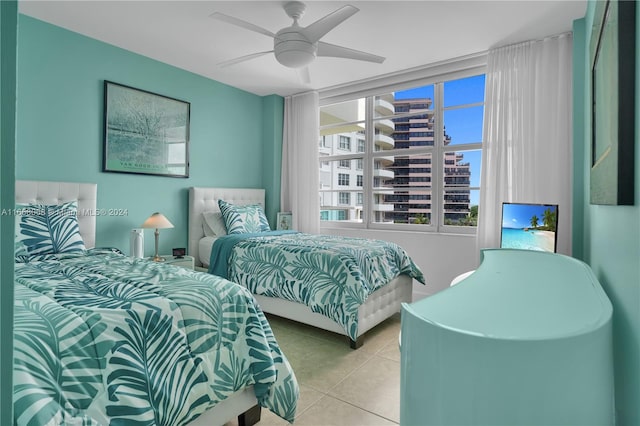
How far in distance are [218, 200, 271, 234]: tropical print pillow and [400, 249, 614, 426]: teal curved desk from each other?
3544 millimetres

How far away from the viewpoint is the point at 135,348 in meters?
1.28

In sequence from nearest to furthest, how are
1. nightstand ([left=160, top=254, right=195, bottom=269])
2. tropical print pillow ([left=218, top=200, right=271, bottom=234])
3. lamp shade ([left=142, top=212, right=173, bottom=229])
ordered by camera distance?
lamp shade ([left=142, top=212, right=173, bottom=229]) → nightstand ([left=160, top=254, right=195, bottom=269]) → tropical print pillow ([left=218, top=200, right=271, bottom=234])

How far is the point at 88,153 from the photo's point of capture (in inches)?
132

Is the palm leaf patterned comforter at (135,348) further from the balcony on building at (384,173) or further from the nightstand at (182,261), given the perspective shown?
the balcony on building at (384,173)

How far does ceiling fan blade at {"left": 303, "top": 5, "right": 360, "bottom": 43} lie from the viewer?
2322 mm

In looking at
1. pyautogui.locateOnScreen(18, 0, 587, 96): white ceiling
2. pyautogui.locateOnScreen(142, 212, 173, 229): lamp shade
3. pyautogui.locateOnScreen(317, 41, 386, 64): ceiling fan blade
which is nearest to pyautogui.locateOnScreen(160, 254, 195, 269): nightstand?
pyautogui.locateOnScreen(142, 212, 173, 229): lamp shade

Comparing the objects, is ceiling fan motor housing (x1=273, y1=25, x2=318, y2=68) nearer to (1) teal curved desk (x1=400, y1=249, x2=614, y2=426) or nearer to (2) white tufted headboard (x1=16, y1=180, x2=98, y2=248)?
(2) white tufted headboard (x1=16, y1=180, x2=98, y2=248)

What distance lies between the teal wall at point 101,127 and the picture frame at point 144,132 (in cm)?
8

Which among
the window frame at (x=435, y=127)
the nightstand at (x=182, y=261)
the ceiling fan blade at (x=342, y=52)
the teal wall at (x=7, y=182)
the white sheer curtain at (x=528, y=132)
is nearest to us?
the teal wall at (x=7, y=182)

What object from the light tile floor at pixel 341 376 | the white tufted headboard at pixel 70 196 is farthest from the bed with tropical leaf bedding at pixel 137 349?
the white tufted headboard at pixel 70 196

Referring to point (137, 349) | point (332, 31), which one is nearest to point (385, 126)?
point (332, 31)

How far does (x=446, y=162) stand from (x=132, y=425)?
384cm

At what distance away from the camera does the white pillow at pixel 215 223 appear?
13.9 feet

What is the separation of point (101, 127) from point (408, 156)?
3.34m
